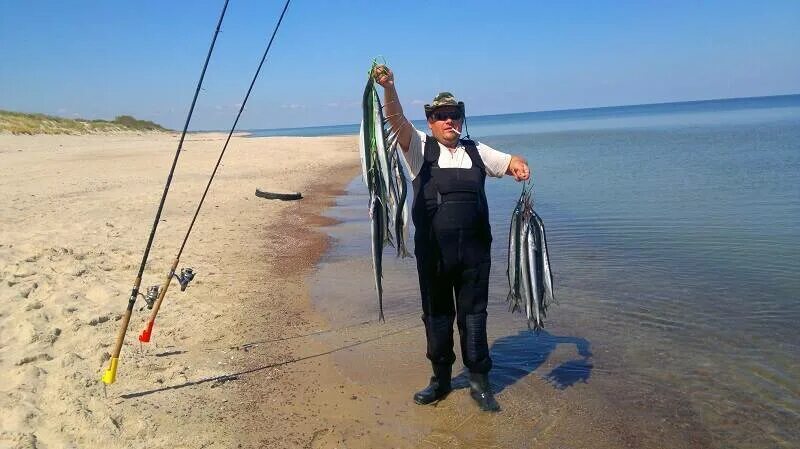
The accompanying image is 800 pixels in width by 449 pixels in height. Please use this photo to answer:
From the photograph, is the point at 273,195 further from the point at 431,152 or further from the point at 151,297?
the point at 431,152

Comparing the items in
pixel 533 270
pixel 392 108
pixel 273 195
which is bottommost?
pixel 273 195

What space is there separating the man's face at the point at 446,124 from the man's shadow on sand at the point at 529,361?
193 cm

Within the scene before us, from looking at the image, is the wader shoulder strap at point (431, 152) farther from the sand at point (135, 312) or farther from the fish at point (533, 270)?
the sand at point (135, 312)

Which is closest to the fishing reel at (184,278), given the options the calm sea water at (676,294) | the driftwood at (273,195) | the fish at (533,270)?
the calm sea water at (676,294)

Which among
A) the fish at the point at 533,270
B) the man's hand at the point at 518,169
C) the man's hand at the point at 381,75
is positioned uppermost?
the man's hand at the point at 381,75

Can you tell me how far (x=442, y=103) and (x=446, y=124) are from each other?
0.15 metres

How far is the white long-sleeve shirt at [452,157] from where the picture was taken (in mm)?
3871

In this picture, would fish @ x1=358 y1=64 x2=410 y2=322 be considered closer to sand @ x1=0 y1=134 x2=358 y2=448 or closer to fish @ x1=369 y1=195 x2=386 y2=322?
fish @ x1=369 y1=195 x2=386 y2=322

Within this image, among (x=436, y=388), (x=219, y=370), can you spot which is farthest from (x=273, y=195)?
(x=436, y=388)

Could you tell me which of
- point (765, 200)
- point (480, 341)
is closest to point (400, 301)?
point (480, 341)

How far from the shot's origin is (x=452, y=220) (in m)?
3.88

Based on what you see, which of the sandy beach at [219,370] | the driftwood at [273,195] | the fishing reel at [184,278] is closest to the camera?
the sandy beach at [219,370]

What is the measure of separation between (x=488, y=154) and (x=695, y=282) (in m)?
4.69

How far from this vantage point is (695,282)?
23.6ft
